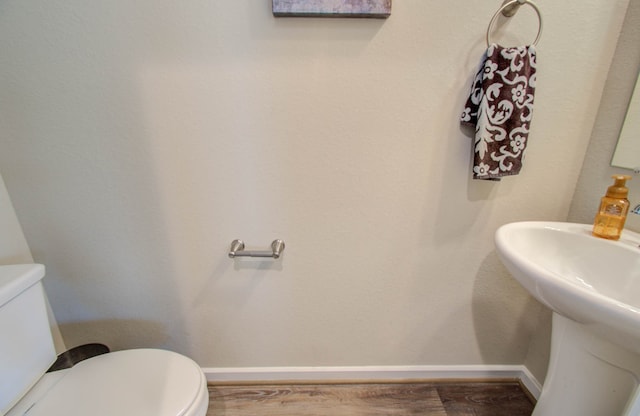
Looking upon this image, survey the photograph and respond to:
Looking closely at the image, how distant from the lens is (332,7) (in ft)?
2.44

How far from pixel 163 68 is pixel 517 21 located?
1166mm

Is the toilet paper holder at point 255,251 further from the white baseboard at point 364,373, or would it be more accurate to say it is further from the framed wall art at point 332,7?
the framed wall art at point 332,7

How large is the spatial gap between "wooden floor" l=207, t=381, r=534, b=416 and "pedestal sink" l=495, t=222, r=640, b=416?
0.27 m

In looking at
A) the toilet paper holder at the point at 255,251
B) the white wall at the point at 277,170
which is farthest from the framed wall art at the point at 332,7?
the toilet paper holder at the point at 255,251

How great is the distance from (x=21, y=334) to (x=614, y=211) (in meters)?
1.81

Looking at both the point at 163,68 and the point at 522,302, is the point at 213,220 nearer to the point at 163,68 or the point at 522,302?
the point at 163,68

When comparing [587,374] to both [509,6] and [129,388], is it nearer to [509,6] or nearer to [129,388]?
[509,6]

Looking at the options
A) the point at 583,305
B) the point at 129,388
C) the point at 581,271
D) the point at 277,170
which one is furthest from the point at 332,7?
the point at 129,388

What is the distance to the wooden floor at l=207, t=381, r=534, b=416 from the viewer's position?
1062 mm

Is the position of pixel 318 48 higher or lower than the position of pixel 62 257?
higher

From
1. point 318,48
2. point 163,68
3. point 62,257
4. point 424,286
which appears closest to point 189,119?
point 163,68

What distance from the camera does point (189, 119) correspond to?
846mm

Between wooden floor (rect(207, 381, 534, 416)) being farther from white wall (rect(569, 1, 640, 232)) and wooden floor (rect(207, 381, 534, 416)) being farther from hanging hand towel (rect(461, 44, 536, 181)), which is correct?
hanging hand towel (rect(461, 44, 536, 181))

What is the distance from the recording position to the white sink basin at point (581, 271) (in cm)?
48
